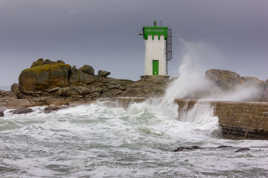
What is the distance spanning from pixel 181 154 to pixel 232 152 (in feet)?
2.66

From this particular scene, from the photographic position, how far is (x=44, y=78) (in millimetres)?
17203

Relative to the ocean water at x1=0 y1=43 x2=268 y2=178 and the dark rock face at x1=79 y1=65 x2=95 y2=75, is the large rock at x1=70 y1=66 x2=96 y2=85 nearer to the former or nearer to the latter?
the dark rock face at x1=79 y1=65 x2=95 y2=75

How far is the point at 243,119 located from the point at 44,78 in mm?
13466

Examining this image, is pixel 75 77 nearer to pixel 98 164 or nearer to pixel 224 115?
pixel 224 115

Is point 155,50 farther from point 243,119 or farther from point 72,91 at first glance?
point 243,119

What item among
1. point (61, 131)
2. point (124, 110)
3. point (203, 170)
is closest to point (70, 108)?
point (124, 110)

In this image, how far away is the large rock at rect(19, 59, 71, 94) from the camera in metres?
17.2

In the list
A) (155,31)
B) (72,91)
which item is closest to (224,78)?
(155,31)

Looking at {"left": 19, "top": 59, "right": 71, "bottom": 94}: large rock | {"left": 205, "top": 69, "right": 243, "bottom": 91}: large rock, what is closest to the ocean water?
{"left": 205, "top": 69, "right": 243, "bottom": 91}: large rock

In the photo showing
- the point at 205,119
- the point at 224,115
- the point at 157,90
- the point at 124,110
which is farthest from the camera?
the point at 157,90

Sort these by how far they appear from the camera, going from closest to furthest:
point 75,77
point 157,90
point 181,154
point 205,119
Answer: point 181,154
point 205,119
point 157,90
point 75,77

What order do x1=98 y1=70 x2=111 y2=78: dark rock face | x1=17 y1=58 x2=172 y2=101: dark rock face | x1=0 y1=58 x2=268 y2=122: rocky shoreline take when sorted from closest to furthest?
x1=0 y1=58 x2=268 y2=122: rocky shoreline < x1=17 y1=58 x2=172 y2=101: dark rock face < x1=98 y1=70 x2=111 y2=78: dark rock face

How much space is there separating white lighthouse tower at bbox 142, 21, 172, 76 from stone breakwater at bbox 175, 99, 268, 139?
40.3ft

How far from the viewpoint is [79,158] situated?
4113 millimetres
